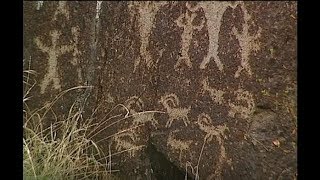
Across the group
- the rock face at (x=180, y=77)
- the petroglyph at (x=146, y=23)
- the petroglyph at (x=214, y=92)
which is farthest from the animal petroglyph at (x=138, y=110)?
the petroglyph at (x=214, y=92)

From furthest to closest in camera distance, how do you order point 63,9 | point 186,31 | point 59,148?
point 63,9
point 59,148
point 186,31

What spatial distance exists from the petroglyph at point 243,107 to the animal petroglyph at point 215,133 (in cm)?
7

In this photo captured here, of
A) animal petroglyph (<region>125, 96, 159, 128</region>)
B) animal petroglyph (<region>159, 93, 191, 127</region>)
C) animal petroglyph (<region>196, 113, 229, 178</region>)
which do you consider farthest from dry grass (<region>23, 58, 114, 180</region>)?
animal petroglyph (<region>196, 113, 229, 178</region>)

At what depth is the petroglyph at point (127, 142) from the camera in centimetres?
197

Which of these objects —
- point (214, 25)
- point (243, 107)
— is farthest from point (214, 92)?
point (214, 25)

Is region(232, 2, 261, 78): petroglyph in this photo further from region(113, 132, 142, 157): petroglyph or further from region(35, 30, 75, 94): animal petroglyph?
region(35, 30, 75, 94): animal petroglyph

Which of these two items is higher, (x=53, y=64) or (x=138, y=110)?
(x=53, y=64)

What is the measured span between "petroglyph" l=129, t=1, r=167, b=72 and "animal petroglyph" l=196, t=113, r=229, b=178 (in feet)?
1.00

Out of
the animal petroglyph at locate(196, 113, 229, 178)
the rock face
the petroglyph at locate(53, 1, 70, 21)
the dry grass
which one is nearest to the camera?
the rock face

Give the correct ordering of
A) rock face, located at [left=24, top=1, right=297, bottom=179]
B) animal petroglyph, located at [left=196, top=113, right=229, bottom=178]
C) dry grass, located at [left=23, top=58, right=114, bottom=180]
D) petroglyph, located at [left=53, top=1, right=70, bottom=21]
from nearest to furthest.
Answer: rock face, located at [left=24, top=1, right=297, bottom=179] → animal petroglyph, located at [left=196, top=113, right=229, bottom=178] → dry grass, located at [left=23, top=58, right=114, bottom=180] → petroglyph, located at [left=53, top=1, right=70, bottom=21]

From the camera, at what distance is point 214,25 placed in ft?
5.92

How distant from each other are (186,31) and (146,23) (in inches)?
7.1

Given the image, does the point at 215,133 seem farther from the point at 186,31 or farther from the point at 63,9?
the point at 63,9

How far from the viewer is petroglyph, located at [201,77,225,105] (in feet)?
5.82
